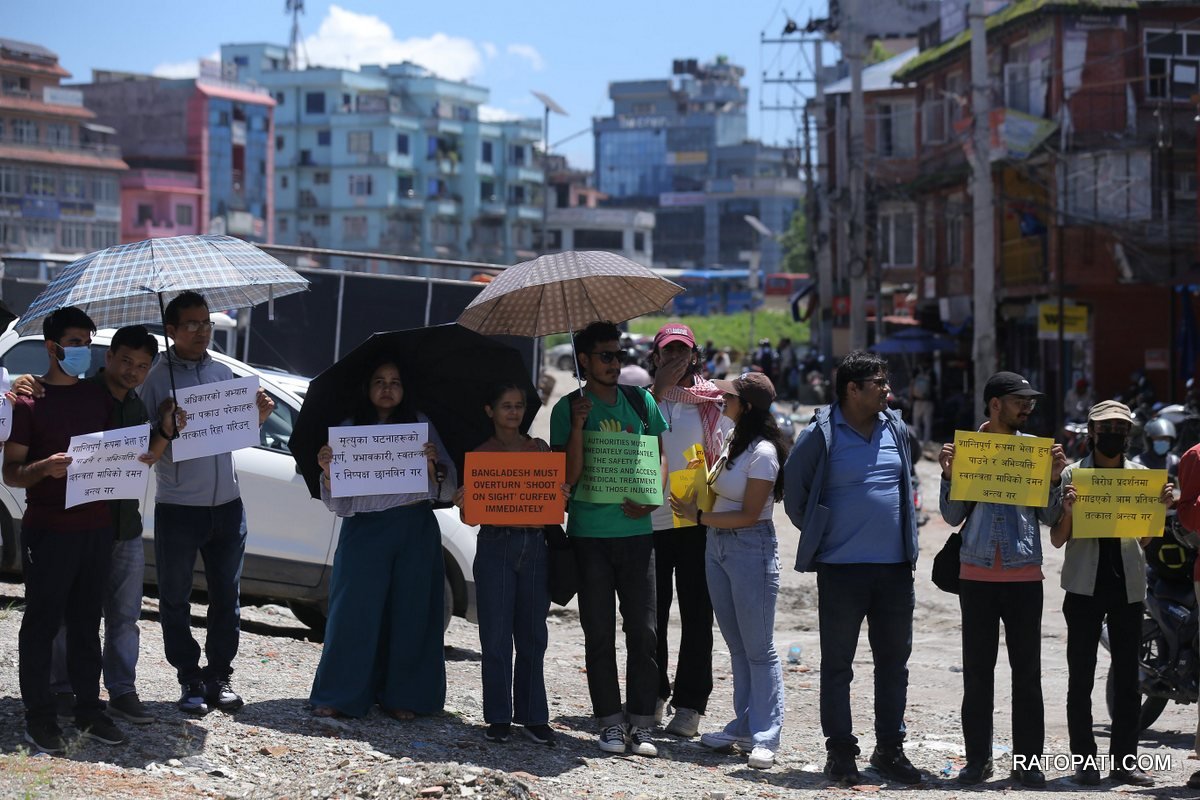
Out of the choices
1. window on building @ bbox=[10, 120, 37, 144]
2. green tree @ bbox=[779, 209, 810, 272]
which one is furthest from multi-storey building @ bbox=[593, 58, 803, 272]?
window on building @ bbox=[10, 120, 37, 144]

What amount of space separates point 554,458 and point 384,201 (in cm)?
9673

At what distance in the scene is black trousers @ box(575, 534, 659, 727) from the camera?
734 cm

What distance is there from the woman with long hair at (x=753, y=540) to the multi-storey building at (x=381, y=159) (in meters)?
93.8

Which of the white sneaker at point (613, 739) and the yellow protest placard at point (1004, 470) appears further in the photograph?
the white sneaker at point (613, 739)

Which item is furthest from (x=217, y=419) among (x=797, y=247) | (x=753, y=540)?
(x=797, y=247)

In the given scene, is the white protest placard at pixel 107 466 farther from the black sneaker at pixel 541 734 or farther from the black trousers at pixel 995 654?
the black trousers at pixel 995 654

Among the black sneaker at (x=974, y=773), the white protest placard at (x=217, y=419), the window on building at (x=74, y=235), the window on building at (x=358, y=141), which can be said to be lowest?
the black sneaker at (x=974, y=773)

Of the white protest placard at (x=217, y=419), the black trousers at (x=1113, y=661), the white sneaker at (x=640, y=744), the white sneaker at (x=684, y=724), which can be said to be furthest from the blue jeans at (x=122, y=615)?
the black trousers at (x=1113, y=661)

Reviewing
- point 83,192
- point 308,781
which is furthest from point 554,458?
point 83,192

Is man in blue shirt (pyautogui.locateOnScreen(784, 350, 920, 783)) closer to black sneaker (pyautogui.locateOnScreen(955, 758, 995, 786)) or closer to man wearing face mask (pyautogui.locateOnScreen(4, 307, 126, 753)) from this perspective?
black sneaker (pyautogui.locateOnScreen(955, 758, 995, 786))

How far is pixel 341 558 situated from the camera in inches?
294

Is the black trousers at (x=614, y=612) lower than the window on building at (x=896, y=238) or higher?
lower

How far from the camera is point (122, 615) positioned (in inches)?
273

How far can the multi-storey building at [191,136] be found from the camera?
88.1 metres
